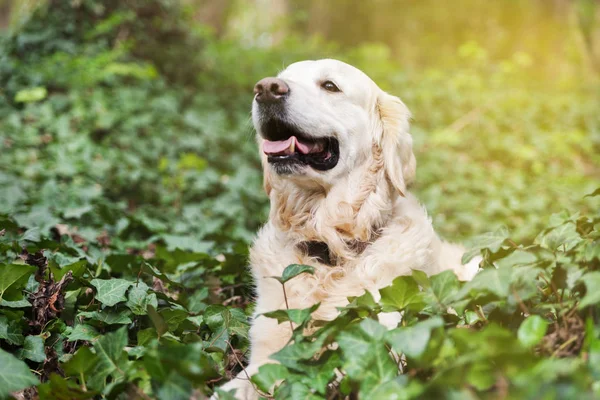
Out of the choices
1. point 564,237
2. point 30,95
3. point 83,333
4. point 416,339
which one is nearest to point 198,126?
point 30,95

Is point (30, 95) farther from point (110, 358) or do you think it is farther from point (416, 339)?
point (416, 339)

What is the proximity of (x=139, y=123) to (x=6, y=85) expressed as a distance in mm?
1446

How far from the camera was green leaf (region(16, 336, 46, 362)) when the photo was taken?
2.00 metres

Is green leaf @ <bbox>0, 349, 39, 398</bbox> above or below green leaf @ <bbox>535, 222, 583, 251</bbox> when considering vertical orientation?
below

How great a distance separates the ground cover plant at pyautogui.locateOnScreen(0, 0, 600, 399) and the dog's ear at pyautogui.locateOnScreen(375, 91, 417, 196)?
0.66m

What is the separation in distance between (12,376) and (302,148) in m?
1.63

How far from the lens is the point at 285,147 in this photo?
2.71 m

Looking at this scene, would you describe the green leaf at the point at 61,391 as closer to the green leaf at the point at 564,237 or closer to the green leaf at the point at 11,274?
the green leaf at the point at 11,274

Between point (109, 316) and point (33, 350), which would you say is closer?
point (33, 350)

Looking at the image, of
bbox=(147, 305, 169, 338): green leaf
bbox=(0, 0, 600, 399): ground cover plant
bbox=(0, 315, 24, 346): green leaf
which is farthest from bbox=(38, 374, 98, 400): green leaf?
bbox=(0, 315, 24, 346): green leaf

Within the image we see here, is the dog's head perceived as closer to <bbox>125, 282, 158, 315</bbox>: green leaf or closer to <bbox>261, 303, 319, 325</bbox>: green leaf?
<bbox>125, 282, 158, 315</bbox>: green leaf

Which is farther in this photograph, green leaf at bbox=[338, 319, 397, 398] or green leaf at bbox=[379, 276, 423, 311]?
green leaf at bbox=[379, 276, 423, 311]

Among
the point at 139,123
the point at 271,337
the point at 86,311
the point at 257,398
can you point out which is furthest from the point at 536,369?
the point at 139,123

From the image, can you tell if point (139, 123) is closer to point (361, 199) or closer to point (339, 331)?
point (361, 199)
